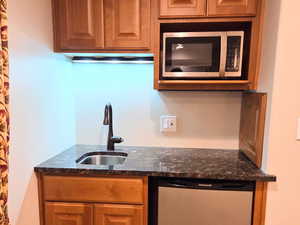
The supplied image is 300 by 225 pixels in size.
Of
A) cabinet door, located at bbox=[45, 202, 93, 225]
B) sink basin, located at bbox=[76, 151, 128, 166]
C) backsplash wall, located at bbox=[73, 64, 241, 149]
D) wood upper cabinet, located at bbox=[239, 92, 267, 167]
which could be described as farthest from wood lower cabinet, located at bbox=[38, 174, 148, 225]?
wood upper cabinet, located at bbox=[239, 92, 267, 167]

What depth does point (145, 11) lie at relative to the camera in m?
1.47

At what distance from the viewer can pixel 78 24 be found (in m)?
1.50

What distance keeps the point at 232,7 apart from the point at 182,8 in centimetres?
32

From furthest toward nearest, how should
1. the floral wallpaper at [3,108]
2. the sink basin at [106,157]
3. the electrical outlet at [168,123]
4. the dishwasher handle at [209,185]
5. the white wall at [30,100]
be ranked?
the electrical outlet at [168,123] < the sink basin at [106,157] < the dishwasher handle at [209,185] < the white wall at [30,100] < the floral wallpaper at [3,108]

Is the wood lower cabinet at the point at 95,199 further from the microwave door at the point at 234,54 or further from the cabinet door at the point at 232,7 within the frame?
the cabinet door at the point at 232,7

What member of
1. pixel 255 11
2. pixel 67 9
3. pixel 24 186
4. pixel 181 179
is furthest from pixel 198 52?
pixel 24 186

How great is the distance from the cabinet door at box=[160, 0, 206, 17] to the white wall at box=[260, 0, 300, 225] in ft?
1.37

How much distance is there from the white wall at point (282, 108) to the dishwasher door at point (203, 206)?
166mm

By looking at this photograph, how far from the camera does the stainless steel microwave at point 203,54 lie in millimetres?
1387

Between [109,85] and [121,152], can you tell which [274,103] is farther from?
[109,85]

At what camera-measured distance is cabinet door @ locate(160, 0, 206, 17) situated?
1392 mm

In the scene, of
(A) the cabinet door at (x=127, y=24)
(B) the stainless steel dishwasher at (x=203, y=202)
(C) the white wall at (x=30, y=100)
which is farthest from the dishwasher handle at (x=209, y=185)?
(A) the cabinet door at (x=127, y=24)

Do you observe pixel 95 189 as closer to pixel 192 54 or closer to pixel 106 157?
pixel 106 157

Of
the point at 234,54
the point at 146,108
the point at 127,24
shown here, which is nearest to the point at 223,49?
the point at 234,54
